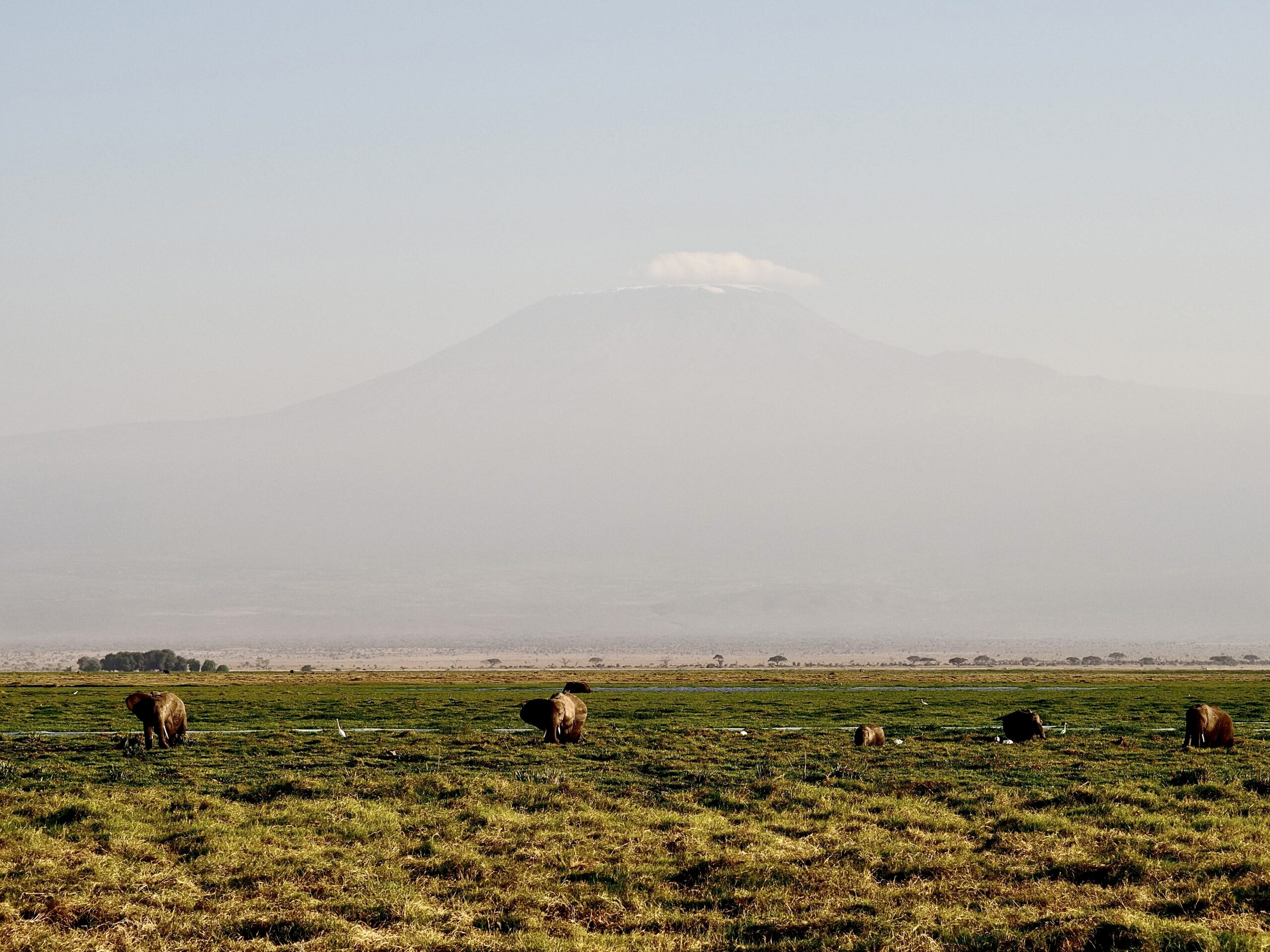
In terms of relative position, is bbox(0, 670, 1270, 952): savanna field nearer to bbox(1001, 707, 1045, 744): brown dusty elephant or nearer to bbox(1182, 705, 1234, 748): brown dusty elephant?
bbox(1001, 707, 1045, 744): brown dusty elephant

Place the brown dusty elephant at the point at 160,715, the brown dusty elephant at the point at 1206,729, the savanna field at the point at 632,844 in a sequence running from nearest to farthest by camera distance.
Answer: the savanna field at the point at 632,844 < the brown dusty elephant at the point at 160,715 < the brown dusty elephant at the point at 1206,729

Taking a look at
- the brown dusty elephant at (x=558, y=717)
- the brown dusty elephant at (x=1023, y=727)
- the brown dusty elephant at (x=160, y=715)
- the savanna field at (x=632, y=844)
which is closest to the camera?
the savanna field at (x=632, y=844)

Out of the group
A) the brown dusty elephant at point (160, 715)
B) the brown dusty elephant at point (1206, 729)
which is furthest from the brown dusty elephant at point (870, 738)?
the brown dusty elephant at point (160, 715)

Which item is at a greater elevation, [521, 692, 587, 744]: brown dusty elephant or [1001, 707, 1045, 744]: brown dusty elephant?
[521, 692, 587, 744]: brown dusty elephant

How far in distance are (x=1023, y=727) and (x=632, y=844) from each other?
18256 millimetres

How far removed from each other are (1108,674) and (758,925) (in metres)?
117

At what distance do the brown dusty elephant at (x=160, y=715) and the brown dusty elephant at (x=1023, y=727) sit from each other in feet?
67.8

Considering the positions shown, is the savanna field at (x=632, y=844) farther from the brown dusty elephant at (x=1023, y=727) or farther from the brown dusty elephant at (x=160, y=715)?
the brown dusty elephant at (x=160, y=715)

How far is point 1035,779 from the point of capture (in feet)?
82.3

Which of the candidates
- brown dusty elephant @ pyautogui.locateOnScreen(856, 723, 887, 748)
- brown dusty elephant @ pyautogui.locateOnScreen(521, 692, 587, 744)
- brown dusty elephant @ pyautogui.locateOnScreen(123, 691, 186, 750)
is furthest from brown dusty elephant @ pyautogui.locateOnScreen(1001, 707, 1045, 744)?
brown dusty elephant @ pyautogui.locateOnScreen(123, 691, 186, 750)

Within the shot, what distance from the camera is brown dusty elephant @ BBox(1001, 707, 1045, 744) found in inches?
1326

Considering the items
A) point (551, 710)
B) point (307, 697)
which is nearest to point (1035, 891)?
point (551, 710)

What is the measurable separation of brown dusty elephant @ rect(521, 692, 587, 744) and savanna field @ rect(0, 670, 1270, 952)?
931 mm

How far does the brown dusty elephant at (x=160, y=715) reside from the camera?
29812mm
